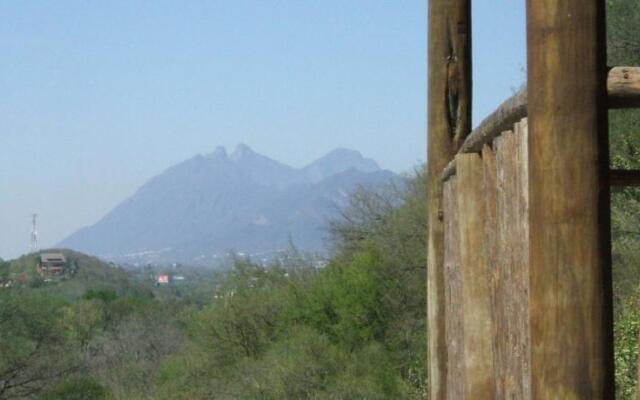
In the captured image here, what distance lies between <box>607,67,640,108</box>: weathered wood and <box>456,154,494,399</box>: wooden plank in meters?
1.29

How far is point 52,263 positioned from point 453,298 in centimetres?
10484

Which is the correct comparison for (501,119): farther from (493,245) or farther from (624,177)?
(493,245)

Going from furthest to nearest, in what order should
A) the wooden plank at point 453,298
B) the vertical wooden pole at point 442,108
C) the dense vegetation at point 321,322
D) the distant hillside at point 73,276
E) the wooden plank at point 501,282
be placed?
the distant hillside at point 73,276 < the dense vegetation at point 321,322 < the vertical wooden pole at point 442,108 < the wooden plank at point 453,298 < the wooden plank at point 501,282

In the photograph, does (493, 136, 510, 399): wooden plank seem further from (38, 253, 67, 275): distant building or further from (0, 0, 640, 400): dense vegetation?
(38, 253, 67, 275): distant building

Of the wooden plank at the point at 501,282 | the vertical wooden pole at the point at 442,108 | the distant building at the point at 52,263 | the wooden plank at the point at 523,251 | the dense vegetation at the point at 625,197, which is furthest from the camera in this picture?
the distant building at the point at 52,263

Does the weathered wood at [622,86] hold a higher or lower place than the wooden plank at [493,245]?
higher

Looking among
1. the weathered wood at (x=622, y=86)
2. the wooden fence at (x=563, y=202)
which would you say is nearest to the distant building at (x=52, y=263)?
the wooden fence at (x=563, y=202)

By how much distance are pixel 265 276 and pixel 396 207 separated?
5028 millimetres

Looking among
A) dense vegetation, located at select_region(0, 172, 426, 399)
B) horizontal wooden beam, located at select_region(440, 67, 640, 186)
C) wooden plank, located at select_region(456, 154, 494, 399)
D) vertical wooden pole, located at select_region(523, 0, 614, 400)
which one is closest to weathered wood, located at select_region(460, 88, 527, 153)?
horizontal wooden beam, located at select_region(440, 67, 640, 186)

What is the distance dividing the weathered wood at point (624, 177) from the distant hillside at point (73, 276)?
3274 inches

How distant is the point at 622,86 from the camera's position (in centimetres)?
228

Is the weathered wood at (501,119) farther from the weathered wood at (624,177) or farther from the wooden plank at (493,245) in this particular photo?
the weathered wood at (624,177)

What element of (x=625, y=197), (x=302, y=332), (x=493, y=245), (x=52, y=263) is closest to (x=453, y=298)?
(x=493, y=245)

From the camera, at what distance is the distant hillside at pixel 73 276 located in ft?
295
